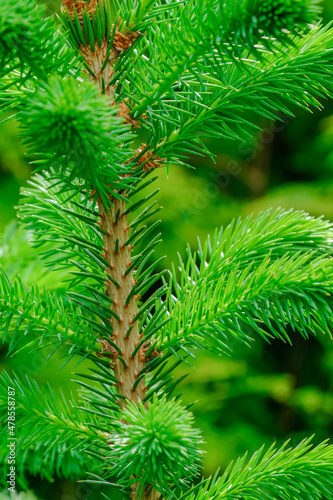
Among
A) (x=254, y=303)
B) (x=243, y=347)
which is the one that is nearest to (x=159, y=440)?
(x=254, y=303)

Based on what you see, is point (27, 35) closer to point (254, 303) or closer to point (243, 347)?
point (254, 303)

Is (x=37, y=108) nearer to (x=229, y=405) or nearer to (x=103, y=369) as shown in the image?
(x=103, y=369)

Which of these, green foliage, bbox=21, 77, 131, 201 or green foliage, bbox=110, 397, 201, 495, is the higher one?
green foliage, bbox=21, 77, 131, 201

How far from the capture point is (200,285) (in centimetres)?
62

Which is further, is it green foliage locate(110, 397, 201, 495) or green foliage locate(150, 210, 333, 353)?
green foliage locate(150, 210, 333, 353)

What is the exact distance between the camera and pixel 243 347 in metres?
3.11

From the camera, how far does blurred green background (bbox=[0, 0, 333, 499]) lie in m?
3.39

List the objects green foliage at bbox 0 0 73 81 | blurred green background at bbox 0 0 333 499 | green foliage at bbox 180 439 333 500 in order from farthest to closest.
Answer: blurred green background at bbox 0 0 333 499 < green foliage at bbox 180 439 333 500 < green foliage at bbox 0 0 73 81

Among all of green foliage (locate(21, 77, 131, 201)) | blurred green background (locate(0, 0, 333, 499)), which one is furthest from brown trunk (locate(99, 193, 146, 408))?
blurred green background (locate(0, 0, 333, 499))

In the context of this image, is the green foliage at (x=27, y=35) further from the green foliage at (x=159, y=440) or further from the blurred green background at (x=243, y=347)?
the blurred green background at (x=243, y=347)

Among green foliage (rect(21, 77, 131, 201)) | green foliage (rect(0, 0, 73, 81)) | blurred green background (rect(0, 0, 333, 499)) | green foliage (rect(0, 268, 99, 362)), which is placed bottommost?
blurred green background (rect(0, 0, 333, 499))

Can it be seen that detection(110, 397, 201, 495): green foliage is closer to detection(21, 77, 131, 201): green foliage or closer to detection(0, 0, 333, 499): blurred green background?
detection(21, 77, 131, 201): green foliage

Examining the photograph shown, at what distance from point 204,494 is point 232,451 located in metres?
2.94

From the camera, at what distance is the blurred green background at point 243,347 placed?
3387 mm
